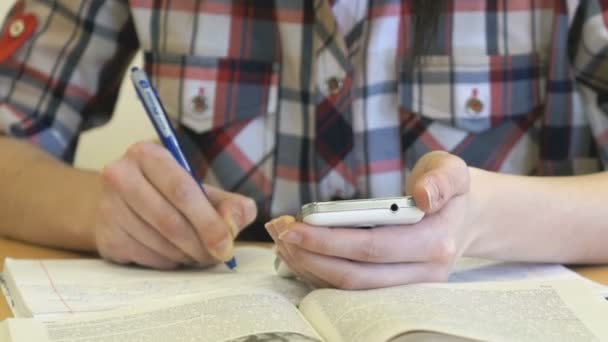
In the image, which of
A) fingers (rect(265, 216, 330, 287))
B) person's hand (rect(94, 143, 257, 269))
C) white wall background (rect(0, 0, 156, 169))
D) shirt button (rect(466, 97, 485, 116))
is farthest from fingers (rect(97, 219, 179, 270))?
white wall background (rect(0, 0, 156, 169))

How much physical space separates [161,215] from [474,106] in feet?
1.22

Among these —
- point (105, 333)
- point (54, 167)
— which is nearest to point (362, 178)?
point (54, 167)

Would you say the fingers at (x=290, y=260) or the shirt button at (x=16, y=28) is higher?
the shirt button at (x=16, y=28)

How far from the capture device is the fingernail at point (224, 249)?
0.68 meters

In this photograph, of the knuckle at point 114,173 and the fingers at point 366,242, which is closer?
the fingers at point 366,242

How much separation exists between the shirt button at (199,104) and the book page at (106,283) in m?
0.23

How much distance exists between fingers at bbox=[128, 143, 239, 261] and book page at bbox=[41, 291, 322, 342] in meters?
0.11

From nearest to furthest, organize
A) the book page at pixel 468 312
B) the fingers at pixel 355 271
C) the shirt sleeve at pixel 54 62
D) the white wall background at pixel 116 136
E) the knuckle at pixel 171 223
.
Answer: the book page at pixel 468 312
the fingers at pixel 355 271
the knuckle at pixel 171 223
the shirt sleeve at pixel 54 62
the white wall background at pixel 116 136

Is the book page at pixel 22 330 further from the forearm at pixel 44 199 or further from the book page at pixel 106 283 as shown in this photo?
the forearm at pixel 44 199

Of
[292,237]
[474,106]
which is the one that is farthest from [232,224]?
[474,106]

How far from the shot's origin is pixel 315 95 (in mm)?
900

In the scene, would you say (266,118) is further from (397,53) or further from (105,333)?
(105,333)

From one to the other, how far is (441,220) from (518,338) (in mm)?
144

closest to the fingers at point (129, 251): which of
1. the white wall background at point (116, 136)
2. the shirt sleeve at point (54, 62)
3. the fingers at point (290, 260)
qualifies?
the fingers at point (290, 260)
